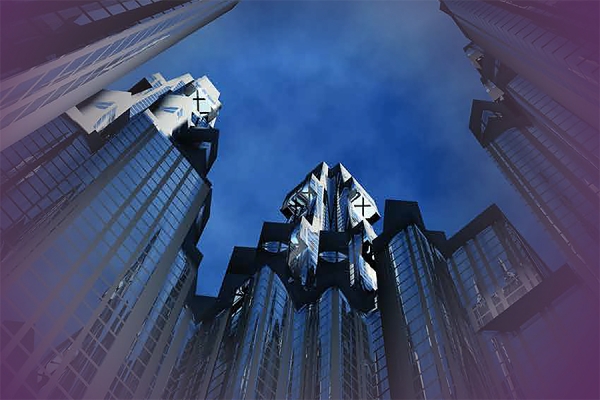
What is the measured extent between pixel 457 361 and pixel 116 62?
142 ft

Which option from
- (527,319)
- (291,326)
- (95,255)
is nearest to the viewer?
(95,255)

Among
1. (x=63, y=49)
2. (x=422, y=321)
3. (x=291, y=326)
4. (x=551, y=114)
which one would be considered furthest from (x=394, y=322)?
(x=63, y=49)

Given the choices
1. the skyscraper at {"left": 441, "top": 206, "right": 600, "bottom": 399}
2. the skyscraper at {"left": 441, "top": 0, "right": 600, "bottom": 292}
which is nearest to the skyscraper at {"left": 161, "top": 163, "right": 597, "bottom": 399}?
the skyscraper at {"left": 441, "top": 206, "right": 600, "bottom": 399}

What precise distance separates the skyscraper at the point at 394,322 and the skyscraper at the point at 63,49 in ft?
103

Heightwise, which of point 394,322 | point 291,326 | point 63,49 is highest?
point 63,49

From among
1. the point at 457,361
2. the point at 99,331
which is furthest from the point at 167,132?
the point at 457,361

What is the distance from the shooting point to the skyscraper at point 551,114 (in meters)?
36.2

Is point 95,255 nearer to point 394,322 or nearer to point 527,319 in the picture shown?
point 394,322

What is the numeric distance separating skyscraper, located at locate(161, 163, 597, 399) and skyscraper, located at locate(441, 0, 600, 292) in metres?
5.62

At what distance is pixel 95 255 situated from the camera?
155ft

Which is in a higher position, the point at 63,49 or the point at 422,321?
the point at 63,49

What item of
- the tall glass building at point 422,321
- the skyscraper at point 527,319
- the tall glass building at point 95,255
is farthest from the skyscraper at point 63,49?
the skyscraper at point 527,319

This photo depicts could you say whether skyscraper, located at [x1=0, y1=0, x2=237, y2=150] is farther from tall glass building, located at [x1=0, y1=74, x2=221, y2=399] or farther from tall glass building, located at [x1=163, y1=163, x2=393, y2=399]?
tall glass building, located at [x1=163, y1=163, x2=393, y2=399]

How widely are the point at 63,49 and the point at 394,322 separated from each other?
47.4 m
